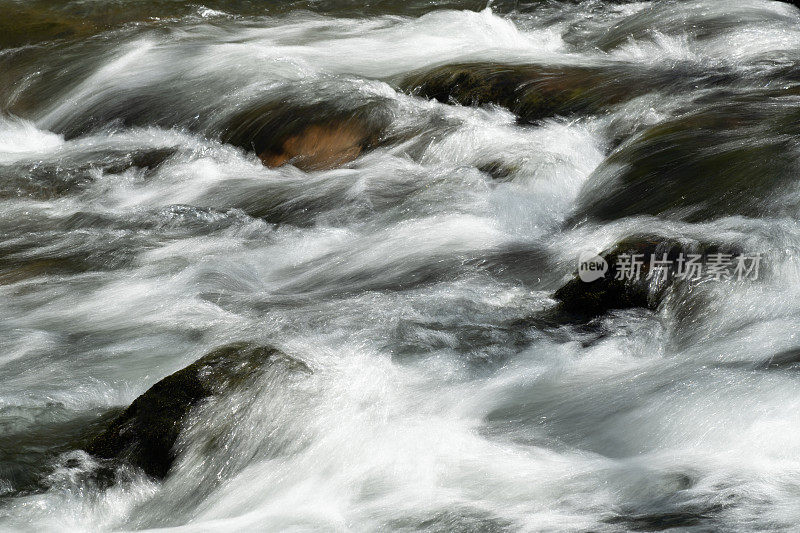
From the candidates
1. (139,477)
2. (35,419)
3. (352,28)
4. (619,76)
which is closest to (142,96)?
(352,28)

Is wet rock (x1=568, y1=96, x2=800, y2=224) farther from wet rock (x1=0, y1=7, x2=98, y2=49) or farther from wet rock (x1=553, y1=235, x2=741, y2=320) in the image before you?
wet rock (x1=0, y1=7, x2=98, y2=49)

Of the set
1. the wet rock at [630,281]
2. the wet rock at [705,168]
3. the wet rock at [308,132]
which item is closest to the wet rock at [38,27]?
the wet rock at [308,132]

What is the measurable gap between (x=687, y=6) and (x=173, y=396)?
6093 millimetres

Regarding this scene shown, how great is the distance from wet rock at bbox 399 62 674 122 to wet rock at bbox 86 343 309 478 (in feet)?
10.8

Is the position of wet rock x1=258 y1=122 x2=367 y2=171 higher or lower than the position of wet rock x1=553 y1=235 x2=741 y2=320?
higher

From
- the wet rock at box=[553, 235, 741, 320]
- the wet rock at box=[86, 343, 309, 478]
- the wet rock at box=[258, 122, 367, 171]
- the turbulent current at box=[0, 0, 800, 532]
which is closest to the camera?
the turbulent current at box=[0, 0, 800, 532]

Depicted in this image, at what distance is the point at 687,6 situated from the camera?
801cm

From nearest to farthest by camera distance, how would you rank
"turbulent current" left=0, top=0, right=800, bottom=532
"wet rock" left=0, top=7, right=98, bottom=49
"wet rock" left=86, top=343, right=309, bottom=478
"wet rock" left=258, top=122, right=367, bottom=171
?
"turbulent current" left=0, top=0, right=800, bottom=532 < "wet rock" left=86, top=343, right=309, bottom=478 < "wet rock" left=258, top=122, right=367, bottom=171 < "wet rock" left=0, top=7, right=98, bottom=49

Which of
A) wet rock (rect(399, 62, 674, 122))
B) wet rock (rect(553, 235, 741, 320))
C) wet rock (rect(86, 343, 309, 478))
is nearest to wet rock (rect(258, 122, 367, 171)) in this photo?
wet rock (rect(399, 62, 674, 122))

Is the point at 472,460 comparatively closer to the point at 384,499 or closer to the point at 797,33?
the point at 384,499

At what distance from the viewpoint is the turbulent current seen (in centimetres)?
330

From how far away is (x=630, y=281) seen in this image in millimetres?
4172

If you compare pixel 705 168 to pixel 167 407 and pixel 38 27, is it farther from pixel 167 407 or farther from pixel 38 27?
pixel 38 27

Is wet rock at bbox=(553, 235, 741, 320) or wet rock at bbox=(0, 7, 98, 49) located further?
wet rock at bbox=(0, 7, 98, 49)
